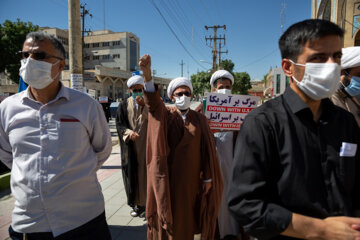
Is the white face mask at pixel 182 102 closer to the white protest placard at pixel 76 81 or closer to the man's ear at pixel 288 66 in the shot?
the man's ear at pixel 288 66

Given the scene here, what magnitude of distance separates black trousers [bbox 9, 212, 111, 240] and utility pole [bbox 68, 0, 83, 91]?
4344 mm

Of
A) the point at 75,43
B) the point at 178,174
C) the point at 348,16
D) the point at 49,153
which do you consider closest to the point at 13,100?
the point at 49,153

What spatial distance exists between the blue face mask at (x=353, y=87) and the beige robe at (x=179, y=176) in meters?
1.30

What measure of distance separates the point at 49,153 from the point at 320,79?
5.58ft

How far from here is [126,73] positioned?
48562 mm

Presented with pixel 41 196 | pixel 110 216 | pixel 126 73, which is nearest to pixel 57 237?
pixel 41 196

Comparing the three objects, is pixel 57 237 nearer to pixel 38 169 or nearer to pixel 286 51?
pixel 38 169

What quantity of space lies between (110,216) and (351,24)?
42.4 feet

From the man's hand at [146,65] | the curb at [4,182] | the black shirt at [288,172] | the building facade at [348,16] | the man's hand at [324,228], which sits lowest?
the curb at [4,182]

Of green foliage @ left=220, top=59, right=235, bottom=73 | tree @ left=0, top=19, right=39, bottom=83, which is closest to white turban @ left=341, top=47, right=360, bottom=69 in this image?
tree @ left=0, top=19, right=39, bottom=83

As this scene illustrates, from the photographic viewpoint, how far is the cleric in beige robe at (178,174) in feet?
7.05

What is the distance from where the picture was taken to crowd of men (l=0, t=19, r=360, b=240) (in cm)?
104

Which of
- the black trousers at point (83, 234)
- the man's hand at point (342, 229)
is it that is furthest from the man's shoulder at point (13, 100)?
the man's hand at point (342, 229)

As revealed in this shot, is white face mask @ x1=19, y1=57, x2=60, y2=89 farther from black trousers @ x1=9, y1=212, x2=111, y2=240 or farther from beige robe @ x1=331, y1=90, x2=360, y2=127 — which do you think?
beige robe @ x1=331, y1=90, x2=360, y2=127
